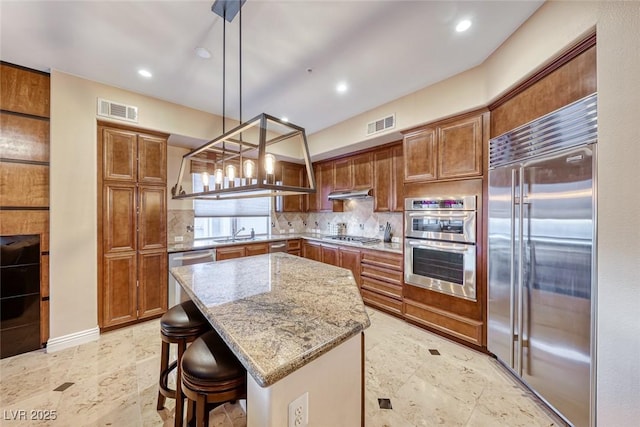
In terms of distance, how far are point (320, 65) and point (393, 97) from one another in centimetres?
117

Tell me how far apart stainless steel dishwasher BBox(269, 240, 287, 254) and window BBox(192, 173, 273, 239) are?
0.65 m

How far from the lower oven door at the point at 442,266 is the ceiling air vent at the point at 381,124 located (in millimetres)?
1561

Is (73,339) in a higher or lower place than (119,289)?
lower

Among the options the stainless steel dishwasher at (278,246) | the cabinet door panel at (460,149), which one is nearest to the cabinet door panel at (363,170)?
the cabinet door panel at (460,149)

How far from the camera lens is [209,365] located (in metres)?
1.06

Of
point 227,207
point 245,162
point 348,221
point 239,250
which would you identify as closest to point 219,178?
point 245,162

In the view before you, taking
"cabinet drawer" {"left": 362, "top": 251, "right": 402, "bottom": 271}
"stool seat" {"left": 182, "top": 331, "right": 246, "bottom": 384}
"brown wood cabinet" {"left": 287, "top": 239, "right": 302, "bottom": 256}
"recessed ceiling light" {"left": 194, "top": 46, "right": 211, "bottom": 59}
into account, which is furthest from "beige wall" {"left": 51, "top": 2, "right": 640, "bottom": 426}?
"brown wood cabinet" {"left": 287, "top": 239, "right": 302, "bottom": 256}

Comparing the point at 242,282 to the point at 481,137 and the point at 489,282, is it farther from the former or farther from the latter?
the point at 481,137

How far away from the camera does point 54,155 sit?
243 centimetres

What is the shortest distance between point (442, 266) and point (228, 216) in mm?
3567

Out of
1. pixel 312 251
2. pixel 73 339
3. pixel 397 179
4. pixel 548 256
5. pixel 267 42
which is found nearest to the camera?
pixel 548 256

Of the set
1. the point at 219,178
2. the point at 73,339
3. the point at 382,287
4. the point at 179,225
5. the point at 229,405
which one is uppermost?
the point at 219,178

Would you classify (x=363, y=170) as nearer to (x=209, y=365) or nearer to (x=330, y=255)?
(x=330, y=255)

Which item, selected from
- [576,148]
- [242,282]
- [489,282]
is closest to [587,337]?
[489,282]
